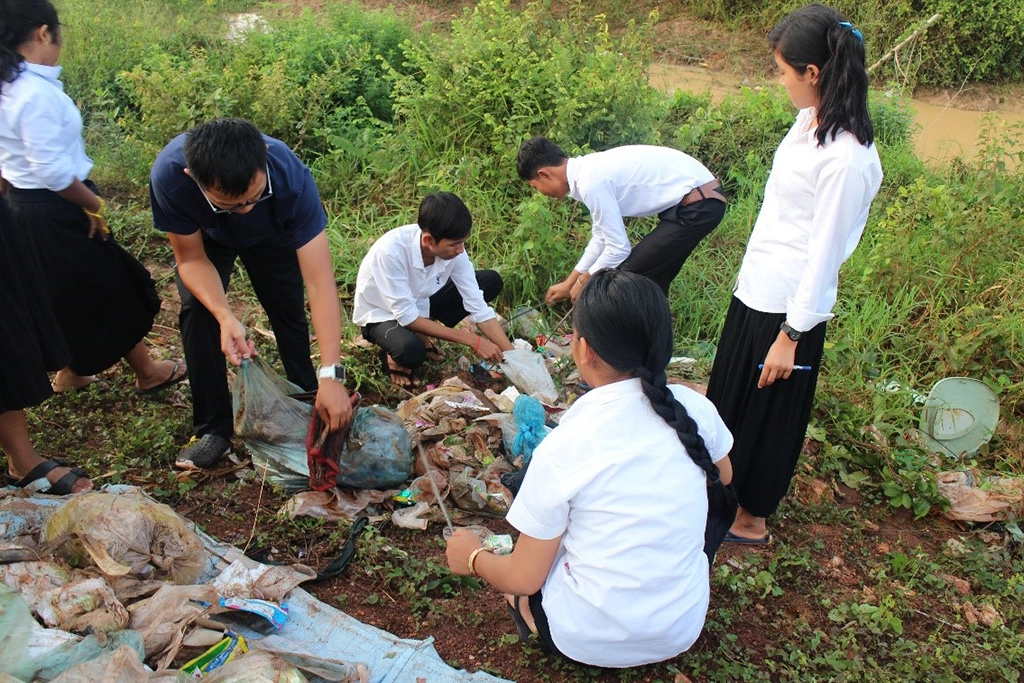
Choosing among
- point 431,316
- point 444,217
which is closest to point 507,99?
point 431,316

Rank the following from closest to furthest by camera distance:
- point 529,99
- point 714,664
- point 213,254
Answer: point 714,664
point 213,254
point 529,99

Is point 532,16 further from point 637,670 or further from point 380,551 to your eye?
point 637,670

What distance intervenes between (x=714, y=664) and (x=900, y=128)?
19.5 feet

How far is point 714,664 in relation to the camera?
2.60 meters

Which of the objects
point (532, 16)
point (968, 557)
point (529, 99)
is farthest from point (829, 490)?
point (532, 16)

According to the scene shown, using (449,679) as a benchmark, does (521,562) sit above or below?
above

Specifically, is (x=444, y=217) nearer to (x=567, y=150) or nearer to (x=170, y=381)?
(x=170, y=381)

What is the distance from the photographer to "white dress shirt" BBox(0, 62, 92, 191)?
9.49 ft

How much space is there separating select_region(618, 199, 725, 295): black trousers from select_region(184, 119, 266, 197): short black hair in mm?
2162

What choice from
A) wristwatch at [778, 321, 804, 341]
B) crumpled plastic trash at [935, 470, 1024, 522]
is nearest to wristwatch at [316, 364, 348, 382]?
wristwatch at [778, 321, 804, 341]

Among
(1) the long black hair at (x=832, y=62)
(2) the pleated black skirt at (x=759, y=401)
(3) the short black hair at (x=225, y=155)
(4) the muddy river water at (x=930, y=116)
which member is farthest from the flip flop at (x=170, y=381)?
(4) the muddy river water at (x=930, y=116)

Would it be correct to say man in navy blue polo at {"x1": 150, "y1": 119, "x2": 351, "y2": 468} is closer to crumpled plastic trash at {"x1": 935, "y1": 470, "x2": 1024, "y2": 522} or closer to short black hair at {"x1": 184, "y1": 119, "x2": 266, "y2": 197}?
short black hair at {"x1": 184, "y1": 119, "x2": 266, "y2": 197}

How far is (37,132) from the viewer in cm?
292

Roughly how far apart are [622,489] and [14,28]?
264 cm
